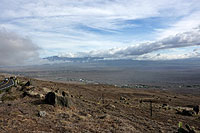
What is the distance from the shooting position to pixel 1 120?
10.5 metres

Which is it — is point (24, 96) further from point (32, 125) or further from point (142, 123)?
point (142, 123)

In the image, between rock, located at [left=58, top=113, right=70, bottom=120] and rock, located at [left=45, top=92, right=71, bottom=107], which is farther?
rock, located at [left=45, top=92, right=71, bottom=107]

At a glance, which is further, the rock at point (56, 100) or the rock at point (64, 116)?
the rock at point (56, 100)

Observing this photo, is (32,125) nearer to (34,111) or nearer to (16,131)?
(16,131)

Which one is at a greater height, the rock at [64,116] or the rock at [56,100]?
the rock at [56,100]

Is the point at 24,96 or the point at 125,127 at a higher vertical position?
the point at 24,96

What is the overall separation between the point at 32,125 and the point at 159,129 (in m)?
9.39

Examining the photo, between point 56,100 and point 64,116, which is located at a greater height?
point 56,100

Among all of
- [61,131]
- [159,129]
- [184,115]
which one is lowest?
[184,115]

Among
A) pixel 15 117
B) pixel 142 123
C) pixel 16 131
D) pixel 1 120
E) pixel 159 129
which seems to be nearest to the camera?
pixel 16 131

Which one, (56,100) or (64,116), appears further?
(56,100)

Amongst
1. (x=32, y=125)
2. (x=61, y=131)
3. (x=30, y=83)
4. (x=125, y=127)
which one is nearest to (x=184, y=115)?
(x=125, y=127)

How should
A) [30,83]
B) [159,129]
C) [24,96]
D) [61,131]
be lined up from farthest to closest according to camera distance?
1. [30,83]
2. [24,96]
3. [159,129]
4. [61,131]

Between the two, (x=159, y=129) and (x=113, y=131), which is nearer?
(x=113, y=131)
